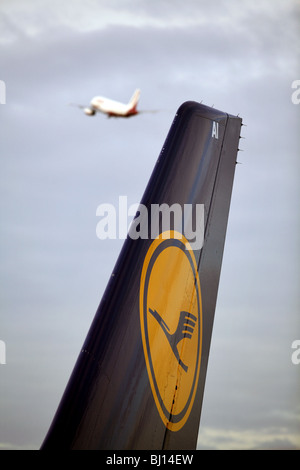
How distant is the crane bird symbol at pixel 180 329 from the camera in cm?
716

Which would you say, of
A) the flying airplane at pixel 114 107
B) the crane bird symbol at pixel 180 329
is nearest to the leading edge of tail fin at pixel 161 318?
the crane bird symbol at pixel 180 329

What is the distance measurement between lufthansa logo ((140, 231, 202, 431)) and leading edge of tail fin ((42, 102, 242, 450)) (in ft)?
0.04

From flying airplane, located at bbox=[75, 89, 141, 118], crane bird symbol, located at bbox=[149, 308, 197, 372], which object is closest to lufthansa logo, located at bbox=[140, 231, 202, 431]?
crane bird symbol, located at bbox=[149, 308, 197, 372]

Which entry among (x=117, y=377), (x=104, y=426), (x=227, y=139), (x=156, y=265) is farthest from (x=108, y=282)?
(x=227, y=139)

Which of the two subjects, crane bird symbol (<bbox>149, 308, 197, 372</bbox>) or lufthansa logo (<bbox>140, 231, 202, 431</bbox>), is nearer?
lufthansa logo (<bbox>140, 231, 202, 431</bbox>)

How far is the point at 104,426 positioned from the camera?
20.9ft

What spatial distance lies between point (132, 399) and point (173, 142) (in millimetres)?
→ 3507

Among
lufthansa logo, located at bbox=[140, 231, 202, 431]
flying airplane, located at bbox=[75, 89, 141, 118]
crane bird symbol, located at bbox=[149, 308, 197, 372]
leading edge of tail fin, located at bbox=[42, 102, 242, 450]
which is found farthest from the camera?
flying airplane, located at bbox=[75, 89, 141, 118]

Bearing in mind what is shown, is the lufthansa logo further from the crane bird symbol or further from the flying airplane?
the flying airplane

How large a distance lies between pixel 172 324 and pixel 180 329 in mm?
133

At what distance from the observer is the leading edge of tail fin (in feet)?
21.3

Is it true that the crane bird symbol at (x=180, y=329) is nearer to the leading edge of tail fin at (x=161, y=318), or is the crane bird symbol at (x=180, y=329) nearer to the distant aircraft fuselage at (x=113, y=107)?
the leading edge of tail fin at (x=161, y=318)

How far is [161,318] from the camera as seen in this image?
7.20 metres

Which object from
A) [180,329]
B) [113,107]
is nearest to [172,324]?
[180,329]
